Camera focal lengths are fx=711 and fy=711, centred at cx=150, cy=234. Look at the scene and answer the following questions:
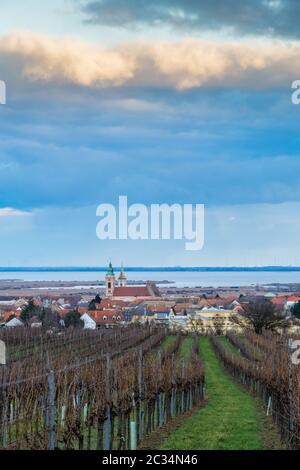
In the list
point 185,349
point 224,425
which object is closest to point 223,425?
point 224,425

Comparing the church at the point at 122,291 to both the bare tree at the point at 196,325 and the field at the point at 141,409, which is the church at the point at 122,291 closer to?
the bare tree at the point at 196,325

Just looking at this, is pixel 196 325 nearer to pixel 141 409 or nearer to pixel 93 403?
pixel 141 409

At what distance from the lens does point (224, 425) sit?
16.0 metres

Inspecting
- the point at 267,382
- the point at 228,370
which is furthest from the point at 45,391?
the point at 228,370

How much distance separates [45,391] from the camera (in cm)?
1348

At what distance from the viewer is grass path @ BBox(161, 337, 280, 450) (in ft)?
43.5

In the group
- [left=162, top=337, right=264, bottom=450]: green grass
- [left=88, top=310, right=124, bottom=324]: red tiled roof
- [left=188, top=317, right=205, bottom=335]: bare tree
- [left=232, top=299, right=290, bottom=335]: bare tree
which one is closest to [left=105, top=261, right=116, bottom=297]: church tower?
[left=88, top=310, right=124, bottom=324]: red tiled roof

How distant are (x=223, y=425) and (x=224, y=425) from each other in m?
0.03

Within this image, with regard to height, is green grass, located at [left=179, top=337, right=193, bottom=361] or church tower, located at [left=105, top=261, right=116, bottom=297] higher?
church tower, located at [left=105, top=261, right=116, bottom=297]

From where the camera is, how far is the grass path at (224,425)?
13248 millimetres

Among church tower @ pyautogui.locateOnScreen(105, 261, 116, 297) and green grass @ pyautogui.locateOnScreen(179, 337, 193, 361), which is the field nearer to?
green grass @ pyautogui.locateOnScreen(179, 337, 193, 361)
